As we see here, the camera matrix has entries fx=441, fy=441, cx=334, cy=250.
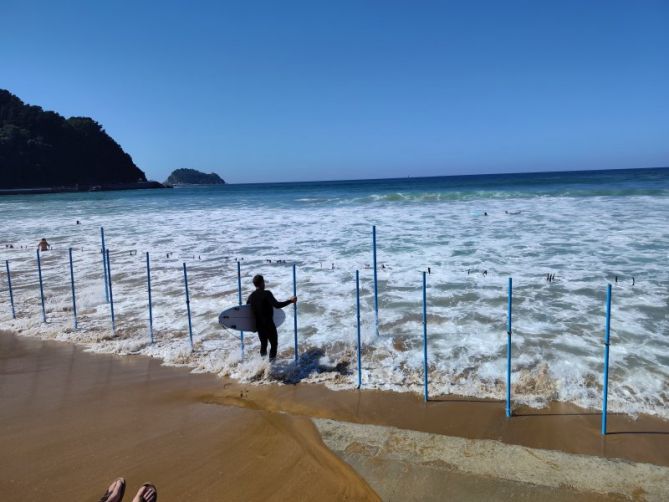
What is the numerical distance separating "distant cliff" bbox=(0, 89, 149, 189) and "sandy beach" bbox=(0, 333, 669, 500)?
11081 centimetres

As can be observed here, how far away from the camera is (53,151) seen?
10644 centimetres

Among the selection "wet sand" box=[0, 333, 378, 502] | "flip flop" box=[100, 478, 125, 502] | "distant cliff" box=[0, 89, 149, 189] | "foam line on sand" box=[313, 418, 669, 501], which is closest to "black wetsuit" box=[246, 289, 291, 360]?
"wet sand" box=[0, 333, 378, 502]

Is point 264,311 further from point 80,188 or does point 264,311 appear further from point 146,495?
point 80,188

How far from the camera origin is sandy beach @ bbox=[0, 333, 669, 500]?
12.2ft

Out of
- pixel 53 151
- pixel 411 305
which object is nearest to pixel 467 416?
pixel 411 305

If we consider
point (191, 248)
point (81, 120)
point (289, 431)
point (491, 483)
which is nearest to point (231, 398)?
point (289, 431)

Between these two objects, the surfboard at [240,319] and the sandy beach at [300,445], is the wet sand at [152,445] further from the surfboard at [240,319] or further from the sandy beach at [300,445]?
the surfboard at [240,319]

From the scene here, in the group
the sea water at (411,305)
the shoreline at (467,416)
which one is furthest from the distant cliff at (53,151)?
the shoreline at (467,416)

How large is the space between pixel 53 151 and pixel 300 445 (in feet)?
410

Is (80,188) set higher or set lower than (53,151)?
lower

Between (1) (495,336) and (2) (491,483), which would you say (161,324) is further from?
(2) (491,483)

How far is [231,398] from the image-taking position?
218 inches

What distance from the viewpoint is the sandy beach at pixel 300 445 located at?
3.72 meters

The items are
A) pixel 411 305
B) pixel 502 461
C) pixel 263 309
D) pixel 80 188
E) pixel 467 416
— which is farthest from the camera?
pixel 80 188
